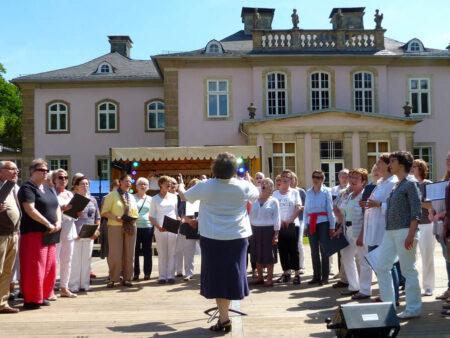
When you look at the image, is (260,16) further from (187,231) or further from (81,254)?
(81,254)

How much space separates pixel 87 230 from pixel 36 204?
1585mm

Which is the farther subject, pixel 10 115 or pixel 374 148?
pixel 10 115

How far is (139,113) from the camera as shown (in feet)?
116

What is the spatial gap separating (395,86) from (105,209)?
25473mm

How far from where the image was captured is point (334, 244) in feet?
30.9

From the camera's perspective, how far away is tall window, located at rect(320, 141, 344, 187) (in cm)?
3000

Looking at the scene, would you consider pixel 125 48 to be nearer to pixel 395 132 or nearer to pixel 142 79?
pixel 142 79

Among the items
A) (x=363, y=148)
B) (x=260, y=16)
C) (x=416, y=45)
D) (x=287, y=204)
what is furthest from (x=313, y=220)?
(x=260, y=16)

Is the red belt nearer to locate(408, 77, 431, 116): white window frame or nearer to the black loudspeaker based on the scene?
the black loudspeaker

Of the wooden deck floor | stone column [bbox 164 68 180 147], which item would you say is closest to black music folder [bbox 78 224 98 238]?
the wooden deck floor

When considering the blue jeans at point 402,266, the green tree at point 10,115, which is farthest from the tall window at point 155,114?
the blue jeans at point 402,266

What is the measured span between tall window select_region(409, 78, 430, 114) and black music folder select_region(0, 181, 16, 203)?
28.2 meters

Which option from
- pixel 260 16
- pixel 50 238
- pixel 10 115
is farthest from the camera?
pixel 10 115

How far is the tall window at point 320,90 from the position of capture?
32031 millimetres
